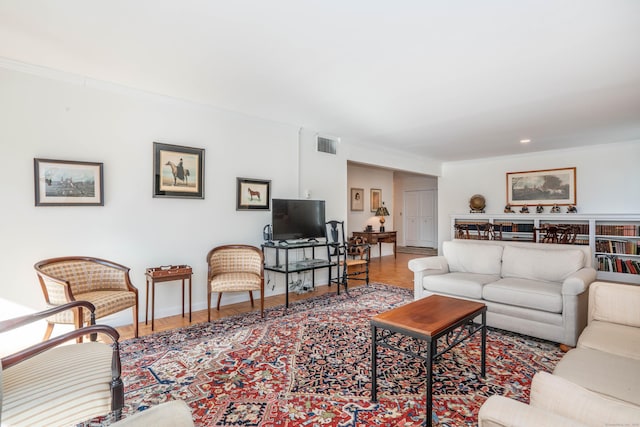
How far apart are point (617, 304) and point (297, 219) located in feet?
11.2

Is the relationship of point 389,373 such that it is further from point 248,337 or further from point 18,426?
point 18,426

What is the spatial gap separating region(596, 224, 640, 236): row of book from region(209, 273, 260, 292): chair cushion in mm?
6462

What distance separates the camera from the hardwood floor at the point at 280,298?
332cm

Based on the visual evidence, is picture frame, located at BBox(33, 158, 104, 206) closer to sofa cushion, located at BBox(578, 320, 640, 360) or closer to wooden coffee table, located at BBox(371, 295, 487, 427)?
wooden coffee table, located at BBox(371, 295, 487, 427)

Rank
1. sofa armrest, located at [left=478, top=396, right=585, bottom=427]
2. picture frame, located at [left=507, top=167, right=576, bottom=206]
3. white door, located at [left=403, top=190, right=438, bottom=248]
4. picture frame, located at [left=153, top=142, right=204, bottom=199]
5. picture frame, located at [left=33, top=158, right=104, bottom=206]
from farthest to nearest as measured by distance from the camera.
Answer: white door, located at [left=403, top=190, right=438, bottom=248] → picture frame, located at [left=507, top=167, right=576, bottom=206] → picture frame, located at [left=153, top=142, right=204, bottom=199] → picture frame, located at [left=33, top=158, right=104, bottom=206] → sofa armrest, located at [left=478, top=396, right=585, bottom=427]

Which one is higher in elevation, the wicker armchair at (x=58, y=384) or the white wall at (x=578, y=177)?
the white wall at (x=578, y=177)

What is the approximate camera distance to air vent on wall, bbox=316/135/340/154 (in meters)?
5.26

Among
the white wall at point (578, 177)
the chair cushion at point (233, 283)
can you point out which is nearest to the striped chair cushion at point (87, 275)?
the chair cushion at point (233, 283)

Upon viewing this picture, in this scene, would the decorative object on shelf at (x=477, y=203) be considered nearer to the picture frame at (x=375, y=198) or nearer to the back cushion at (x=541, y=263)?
the picture frame at (x=375, y=198)

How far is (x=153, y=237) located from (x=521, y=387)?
12.1 ft

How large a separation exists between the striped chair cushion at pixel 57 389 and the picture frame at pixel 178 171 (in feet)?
7.61

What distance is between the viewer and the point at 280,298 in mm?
4516

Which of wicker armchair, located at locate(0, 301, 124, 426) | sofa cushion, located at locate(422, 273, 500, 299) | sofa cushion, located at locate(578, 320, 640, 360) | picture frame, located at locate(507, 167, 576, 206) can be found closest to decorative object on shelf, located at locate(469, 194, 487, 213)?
picture frame, located at locate(507, 167, 576, 206)

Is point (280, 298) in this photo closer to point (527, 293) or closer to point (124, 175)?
point (124, 175)
